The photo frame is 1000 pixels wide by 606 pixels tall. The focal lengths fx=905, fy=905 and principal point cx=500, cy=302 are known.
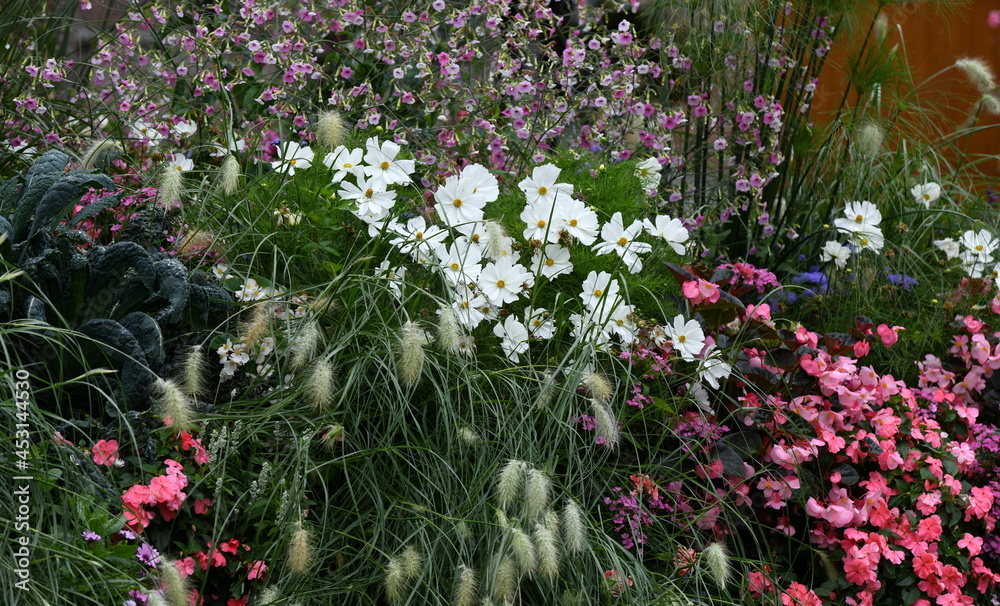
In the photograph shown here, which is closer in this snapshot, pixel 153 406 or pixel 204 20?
pixel 153 406

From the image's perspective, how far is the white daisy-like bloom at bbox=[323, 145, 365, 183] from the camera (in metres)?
2.50

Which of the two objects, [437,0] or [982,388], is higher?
[437,0]

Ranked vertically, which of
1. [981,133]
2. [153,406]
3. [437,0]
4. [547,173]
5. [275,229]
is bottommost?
[981,133]

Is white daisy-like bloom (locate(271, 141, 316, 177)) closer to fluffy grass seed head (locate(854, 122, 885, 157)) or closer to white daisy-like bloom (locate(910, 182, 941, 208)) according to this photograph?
fluffy grass seed head (locate(854, 122, 885, 157))

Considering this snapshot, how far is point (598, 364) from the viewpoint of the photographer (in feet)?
7.69

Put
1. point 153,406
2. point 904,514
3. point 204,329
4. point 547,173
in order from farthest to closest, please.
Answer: point 547,173 → point 904,514 → point 204,329 → point 153,406

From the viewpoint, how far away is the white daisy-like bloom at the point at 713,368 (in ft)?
7.52

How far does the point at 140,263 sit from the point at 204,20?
1.41m

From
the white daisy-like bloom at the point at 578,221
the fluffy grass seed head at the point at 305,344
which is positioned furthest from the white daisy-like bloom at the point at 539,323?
the fluffy grass seed head at the point at 305,344

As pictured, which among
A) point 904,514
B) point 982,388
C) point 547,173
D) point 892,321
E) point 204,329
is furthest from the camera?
point 892,321

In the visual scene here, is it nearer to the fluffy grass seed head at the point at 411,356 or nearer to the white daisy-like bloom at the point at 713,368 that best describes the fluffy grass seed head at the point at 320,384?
the fluffy grass seed head at the point at 411,356

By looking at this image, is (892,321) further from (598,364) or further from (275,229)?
(275,229)

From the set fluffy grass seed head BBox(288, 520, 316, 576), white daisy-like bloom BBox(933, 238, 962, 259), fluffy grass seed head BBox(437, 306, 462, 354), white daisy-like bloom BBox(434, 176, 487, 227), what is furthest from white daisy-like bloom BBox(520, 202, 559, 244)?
white daisy-like bloom BBox(933, 238, 962, 259)

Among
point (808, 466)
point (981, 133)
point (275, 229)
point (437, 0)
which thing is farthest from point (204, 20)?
point (981, 133)
